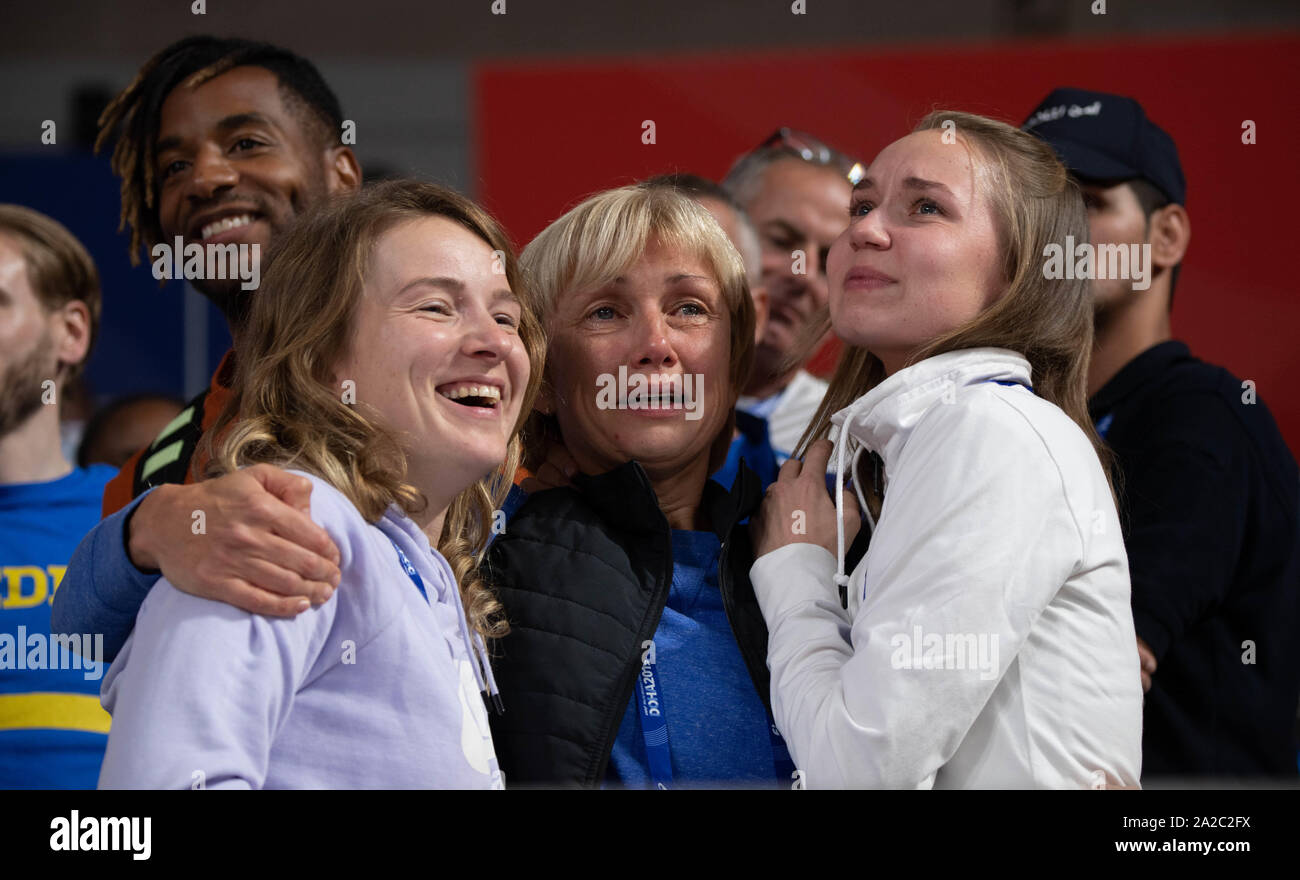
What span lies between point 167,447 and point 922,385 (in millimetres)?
1148

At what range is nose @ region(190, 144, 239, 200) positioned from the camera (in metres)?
2.04

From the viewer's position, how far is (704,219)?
169 centimetres

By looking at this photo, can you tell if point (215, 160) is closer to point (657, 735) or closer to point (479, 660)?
Answer: point (479, 660)

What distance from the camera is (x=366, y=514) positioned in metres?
1.27

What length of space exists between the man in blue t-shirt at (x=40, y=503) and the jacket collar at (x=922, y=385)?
4.27 feet

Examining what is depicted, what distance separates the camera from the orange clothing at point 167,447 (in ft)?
6.34

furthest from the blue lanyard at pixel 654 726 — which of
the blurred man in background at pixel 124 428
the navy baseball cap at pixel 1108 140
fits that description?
the blurred man in background at pixel 124 428

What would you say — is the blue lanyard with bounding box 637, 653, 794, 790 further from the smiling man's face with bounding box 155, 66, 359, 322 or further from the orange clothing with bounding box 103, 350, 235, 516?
the smiling man's face with bounding box 155, 66, 359, 322

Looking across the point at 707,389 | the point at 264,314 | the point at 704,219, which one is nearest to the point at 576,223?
the point at 704,219

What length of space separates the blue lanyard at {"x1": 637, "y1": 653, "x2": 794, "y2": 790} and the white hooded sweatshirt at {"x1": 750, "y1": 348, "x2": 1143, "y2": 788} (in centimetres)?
15

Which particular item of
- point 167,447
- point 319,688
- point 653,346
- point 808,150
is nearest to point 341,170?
point 167,447

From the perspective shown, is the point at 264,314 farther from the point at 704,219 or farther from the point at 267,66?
the point at 267,66

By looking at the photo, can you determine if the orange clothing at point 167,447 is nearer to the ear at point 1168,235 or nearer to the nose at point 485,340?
the nose at point 485,340
